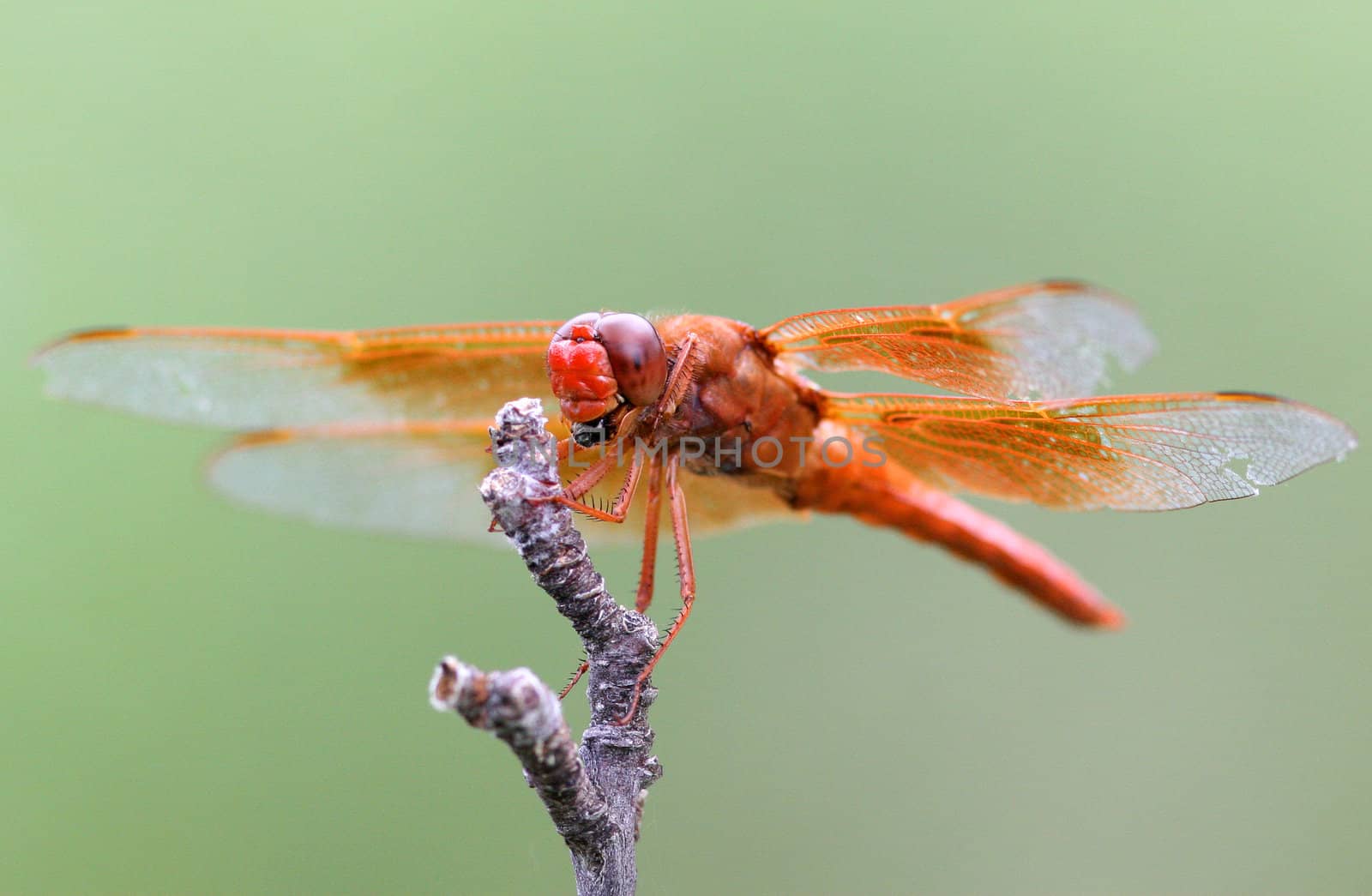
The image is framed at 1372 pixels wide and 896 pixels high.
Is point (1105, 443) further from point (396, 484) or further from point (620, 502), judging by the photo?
point (396, 484)

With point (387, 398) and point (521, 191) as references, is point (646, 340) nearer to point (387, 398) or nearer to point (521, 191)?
point (387, 398)

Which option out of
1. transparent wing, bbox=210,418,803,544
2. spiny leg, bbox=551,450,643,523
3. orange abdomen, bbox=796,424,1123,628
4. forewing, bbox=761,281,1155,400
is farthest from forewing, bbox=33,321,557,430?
orange abdomen, bbox=796,424,1123,628

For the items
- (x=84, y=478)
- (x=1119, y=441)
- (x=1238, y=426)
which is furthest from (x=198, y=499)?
(x=1238, y=426)


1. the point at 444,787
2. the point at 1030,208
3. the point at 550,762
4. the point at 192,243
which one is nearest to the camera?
the point at 550,762

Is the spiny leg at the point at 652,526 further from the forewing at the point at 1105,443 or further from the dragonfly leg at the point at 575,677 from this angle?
the forewing at the point at 1105,443

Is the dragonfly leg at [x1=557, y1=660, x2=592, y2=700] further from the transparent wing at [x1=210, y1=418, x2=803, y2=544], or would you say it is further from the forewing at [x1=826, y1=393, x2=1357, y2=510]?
the forewing at [x1=826, y1=393, x2=1357, y2=510]

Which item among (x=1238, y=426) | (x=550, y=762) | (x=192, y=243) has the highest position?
(x=192, y=243)

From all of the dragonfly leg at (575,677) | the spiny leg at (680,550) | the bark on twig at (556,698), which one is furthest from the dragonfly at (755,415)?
the bark on twig at (556,698)
